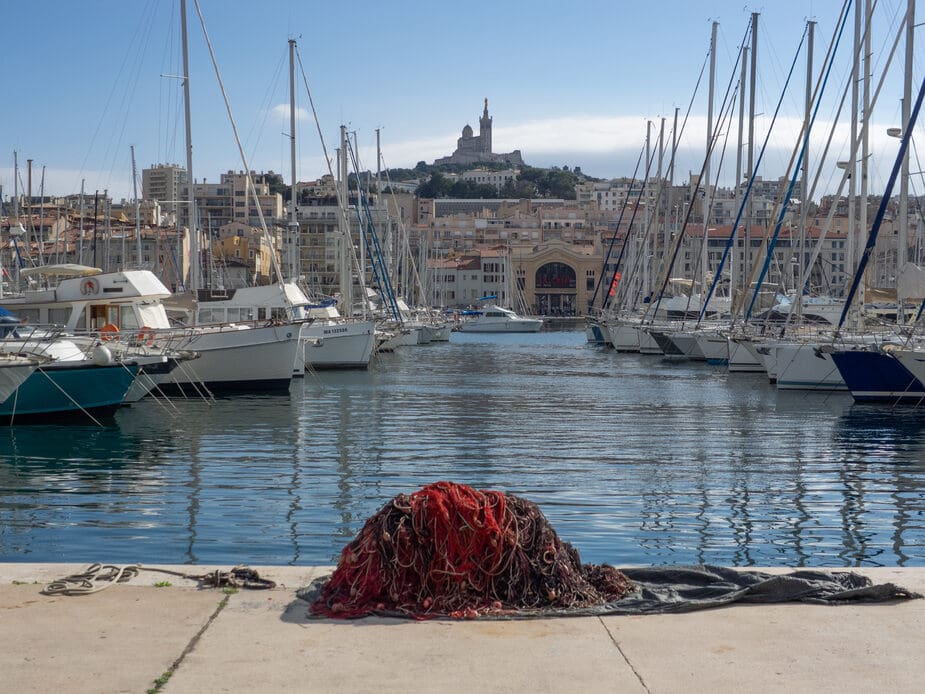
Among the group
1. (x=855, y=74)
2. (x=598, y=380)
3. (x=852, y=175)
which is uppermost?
(x=855, y=74)

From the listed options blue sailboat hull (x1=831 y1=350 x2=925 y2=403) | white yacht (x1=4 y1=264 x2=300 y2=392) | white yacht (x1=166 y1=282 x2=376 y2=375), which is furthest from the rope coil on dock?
white yacht (x1=166 y1=282 x2=376 y2=375)

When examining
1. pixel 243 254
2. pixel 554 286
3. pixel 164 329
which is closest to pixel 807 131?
pixel 164 329

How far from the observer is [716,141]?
53.8 m

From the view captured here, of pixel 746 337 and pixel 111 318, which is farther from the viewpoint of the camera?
pixel 746 337

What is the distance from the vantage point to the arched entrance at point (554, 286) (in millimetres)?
174750

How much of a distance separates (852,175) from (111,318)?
2131 centimetres

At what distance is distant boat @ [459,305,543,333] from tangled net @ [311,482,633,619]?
347 ft

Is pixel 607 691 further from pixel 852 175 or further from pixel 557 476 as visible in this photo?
pixel 852 175

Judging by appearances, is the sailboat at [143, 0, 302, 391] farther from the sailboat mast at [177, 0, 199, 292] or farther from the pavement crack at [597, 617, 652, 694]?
the pavement crack at [597, 617, 652, 694]

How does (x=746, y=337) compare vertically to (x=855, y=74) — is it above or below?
below

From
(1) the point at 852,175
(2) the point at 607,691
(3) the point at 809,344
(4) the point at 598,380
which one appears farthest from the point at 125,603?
(4) the point at 598,380

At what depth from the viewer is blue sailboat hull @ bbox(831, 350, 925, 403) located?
99.5 ft

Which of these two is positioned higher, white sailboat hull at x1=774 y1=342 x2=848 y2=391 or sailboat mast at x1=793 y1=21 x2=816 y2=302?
sailboat mast at x1=793 y1=21 x2=816 y2=302

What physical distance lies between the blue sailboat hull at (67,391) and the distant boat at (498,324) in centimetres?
8908
